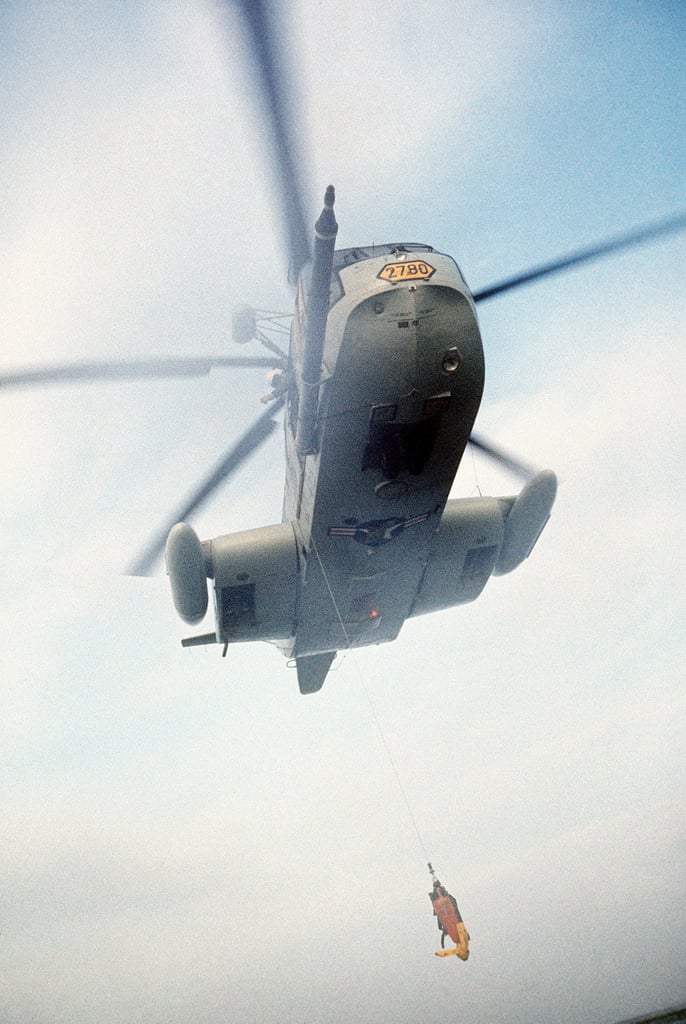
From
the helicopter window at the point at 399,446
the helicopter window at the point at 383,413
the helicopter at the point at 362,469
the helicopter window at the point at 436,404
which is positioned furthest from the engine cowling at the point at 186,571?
the helicopter window at the point at 436,404

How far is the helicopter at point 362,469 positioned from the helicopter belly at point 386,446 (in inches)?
0.7

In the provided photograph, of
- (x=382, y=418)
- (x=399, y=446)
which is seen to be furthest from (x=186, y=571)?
(x=382, y=418)

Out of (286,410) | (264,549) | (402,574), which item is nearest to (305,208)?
(286,410)

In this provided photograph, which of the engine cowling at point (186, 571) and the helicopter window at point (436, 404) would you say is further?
the engine cowling at point (186, 571)

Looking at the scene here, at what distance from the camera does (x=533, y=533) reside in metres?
11.3

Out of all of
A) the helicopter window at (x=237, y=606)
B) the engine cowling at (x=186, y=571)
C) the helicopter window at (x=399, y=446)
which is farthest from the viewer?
the helicopter window at (x=237, y=606)

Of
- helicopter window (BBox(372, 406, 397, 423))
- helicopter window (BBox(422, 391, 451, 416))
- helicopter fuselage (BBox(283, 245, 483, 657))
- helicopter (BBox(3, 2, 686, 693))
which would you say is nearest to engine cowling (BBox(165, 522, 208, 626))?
helicopter (BBox(3, 2, 686, 693))

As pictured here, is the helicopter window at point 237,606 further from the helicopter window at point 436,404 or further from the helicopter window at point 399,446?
the helicopter window at point 436,404

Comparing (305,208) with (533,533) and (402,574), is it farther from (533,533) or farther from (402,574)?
(533,533)

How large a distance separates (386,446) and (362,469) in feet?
1.62

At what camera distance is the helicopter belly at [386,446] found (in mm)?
7262

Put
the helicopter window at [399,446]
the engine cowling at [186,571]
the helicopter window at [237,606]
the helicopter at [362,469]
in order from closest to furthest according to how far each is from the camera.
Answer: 1. the helicopter at [362,469]
2. the helicopter window at [399,446]
3. the engine cowling at [186,571]
4. the helicopter window at [237,606]

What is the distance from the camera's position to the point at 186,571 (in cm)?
970

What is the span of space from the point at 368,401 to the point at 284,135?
2.95 metres
